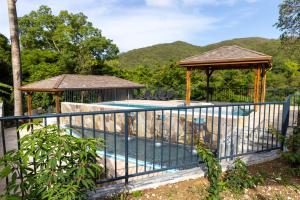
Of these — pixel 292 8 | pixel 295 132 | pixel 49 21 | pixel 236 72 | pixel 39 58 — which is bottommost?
pixel 295 132

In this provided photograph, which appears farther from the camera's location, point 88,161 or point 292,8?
point 292,8

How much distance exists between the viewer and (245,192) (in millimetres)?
3143

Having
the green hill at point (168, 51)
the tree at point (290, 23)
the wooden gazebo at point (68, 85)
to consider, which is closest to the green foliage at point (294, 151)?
the wooden gazebo at point (68, 85)

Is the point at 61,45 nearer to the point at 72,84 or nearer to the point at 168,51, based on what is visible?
the point at 72,84

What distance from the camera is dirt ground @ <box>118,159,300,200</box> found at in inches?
117

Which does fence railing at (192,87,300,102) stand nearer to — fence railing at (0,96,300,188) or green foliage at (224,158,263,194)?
→ fence railing at (0,96,300,188)

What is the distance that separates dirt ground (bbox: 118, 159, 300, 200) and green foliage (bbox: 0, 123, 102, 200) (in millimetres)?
980

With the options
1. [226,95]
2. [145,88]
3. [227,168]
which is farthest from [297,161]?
[145,88]

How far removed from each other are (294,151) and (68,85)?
489 inches

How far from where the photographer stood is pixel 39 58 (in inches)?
922

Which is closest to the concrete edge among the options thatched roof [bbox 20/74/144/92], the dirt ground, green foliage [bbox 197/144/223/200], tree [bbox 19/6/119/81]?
the dirt ground

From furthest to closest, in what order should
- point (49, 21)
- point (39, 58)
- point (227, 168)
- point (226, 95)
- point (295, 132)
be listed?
point (49, 21), point (39, 58), point (226, 95), point (295, 132), point (227, 168)

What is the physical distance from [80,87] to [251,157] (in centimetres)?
1206

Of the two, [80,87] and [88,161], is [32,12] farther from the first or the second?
[88,161]
